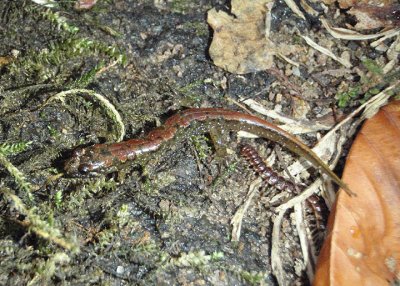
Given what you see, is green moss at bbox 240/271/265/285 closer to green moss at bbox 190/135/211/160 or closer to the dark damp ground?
the dark damp ground

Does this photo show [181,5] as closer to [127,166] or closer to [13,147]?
[127,166]

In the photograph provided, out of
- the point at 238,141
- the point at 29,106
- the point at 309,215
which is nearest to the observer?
A: the point at 309,215

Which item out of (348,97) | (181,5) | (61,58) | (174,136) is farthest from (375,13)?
(61,58)

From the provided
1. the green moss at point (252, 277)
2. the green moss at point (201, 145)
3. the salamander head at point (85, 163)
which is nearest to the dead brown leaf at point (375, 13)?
the green moss at point (201, 145)

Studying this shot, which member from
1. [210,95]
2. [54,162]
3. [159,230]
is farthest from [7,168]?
[210,95]

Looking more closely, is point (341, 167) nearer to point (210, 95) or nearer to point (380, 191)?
point (380, 191)

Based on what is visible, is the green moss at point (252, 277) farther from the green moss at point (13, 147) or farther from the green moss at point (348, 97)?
the green moss at point (13, 147)

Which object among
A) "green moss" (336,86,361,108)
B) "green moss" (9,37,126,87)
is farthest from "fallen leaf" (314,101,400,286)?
"green moss" (9,37,126,87)
